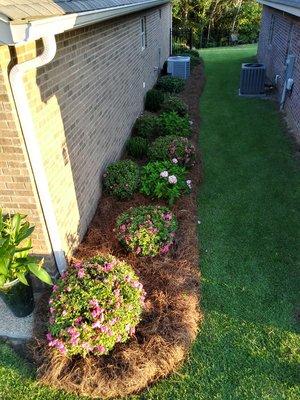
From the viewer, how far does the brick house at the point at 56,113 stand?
11.2 ft

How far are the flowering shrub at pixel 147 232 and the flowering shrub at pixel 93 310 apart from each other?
1008mm

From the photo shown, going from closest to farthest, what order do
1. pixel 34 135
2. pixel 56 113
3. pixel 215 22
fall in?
pixel 34 135 < pixel 56 113 < pixel 215 22

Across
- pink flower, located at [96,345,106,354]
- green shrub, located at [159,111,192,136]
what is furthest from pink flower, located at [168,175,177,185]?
pink flower, located at [96,345,106,354]

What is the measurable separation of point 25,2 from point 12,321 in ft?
12.1

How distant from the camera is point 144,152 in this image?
828 centimetres

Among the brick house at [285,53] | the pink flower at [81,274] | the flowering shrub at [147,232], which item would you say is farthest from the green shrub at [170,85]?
the pink flower at [81,274]

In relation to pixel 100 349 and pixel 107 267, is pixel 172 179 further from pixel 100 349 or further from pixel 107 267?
pixel 100 349

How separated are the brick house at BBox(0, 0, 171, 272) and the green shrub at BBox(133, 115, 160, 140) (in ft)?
5.81

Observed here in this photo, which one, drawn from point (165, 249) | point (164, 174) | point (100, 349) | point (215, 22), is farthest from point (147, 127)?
point (215, 22)

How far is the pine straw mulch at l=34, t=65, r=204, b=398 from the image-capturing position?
3664 millimetres

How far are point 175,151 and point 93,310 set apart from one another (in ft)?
14.9

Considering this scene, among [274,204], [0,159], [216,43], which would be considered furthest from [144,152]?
[216,43]

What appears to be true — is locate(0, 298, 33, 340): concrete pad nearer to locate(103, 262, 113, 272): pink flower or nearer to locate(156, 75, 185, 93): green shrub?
locate(103, 262, 113, 272): pink flower

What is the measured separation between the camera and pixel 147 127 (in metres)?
9.20
